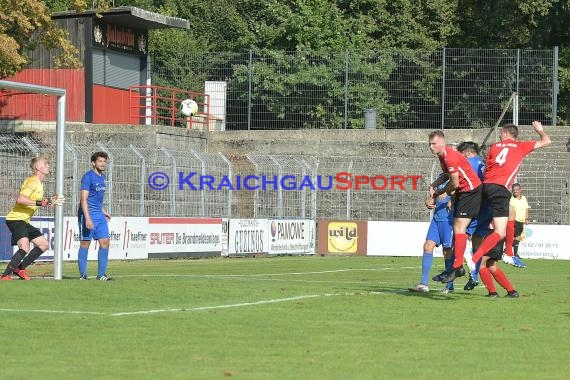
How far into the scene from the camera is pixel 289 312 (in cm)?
1316

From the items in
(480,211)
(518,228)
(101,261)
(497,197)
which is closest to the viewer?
(497,197)

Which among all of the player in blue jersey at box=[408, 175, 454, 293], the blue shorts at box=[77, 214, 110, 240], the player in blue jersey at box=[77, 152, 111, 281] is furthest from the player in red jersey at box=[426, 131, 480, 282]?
the blue shorts at box=[77, 214, 110, 240]

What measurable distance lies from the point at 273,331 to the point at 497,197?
15.5ft

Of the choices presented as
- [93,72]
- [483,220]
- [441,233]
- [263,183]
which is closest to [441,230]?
[441,233]

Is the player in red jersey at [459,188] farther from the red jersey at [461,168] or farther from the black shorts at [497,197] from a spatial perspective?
the black shorts at [497,197]

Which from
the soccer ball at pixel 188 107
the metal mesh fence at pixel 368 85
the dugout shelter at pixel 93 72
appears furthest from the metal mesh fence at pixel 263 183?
the soccer ball at pixel 188 107

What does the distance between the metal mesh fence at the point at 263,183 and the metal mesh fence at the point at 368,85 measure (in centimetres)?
303

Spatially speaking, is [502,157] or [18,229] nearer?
[502,157]

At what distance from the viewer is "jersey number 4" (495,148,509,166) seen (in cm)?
1514

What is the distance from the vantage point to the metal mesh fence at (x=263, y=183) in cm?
2988

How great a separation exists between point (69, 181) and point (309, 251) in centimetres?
884

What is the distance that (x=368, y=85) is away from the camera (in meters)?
42.6

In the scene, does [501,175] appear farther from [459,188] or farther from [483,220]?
[483,220]

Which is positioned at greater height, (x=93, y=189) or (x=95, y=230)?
(x=93, y=189)
